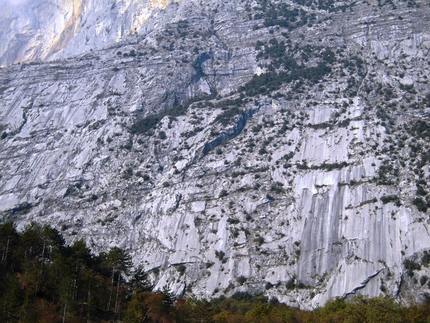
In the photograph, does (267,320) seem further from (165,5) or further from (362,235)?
(165,5)

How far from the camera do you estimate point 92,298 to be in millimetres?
52094

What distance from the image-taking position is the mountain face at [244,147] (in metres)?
69.2

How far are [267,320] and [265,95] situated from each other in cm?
4605

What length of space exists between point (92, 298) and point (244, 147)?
39072 mm

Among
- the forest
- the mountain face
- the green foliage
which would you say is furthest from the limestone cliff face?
the forest

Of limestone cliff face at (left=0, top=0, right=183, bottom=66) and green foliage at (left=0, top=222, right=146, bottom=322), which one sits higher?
green foliage at (left=0, top=222, right=146, bottom=322)

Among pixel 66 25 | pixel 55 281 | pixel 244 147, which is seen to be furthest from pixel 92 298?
pixel 66 25

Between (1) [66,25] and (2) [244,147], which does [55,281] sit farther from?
(1) [66,25]

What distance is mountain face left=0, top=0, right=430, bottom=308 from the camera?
6925cm

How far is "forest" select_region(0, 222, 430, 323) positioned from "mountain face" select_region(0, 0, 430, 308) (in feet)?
30.0

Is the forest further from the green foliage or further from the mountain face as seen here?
the mountain face

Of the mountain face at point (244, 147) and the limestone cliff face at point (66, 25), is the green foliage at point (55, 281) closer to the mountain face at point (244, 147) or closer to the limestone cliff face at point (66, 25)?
the mountain face at point (244, 147)

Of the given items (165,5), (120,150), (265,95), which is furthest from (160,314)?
(165,5)

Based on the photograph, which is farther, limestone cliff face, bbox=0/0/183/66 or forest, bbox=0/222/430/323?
limestone cliff face, bbox=0/0/183/66
